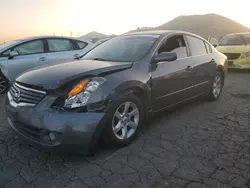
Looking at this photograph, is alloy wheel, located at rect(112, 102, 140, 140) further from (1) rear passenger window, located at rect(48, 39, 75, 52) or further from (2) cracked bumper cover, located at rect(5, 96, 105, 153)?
(1) rear passenger window, located at rect(48, 39, 75, 52)

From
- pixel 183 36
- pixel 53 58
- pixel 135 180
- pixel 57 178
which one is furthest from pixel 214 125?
pixel 53 58

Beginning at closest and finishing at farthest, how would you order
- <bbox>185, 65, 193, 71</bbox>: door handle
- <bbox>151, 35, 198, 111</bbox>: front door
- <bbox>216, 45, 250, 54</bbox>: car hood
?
<bbox>151, 35, 198, 111</bbox>: front door, <bbox>185, 65, 193, 71</bbox>: door handle, <bbox>216, 45, 250, 54</bbox>: car hood

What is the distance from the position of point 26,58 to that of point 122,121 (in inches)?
165

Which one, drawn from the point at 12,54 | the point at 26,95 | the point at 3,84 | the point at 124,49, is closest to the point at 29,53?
the point at 12,54

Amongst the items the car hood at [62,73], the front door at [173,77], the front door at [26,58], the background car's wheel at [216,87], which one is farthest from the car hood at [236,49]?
the car hood at [62,73]

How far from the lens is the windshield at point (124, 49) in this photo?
3.65 meters

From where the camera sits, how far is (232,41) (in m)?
10.3

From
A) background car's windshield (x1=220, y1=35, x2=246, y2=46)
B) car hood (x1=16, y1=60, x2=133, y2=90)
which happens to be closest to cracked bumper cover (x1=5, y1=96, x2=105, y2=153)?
car hood (x1=16, y1=60, x2=133, y2=90)

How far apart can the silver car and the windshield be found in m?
1.74

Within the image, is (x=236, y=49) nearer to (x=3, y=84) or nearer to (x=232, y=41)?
(x=232, y=41)

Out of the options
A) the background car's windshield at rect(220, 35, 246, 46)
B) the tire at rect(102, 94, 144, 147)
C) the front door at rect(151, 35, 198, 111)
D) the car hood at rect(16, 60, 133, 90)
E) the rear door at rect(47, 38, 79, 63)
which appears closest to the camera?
the car hood at rect(16, 60, 133, 90)

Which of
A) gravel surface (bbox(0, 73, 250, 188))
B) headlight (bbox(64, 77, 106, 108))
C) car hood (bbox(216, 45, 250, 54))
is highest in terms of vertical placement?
headlight (bbox(64, 77, 106, 108))

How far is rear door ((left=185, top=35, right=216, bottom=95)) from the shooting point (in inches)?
174

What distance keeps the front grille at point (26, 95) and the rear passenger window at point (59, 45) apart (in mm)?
3895
